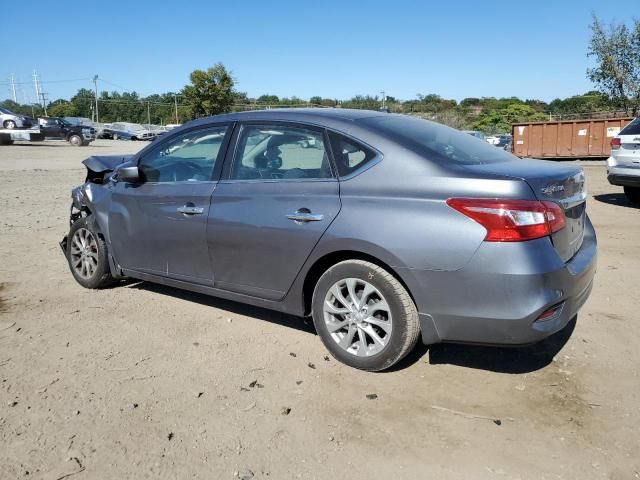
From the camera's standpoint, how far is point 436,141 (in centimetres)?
354

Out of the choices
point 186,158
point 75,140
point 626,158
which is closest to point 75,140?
point 75,140

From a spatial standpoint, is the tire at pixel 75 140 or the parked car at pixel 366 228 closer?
the parked car at pixel 366 228

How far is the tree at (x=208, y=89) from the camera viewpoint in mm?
61844

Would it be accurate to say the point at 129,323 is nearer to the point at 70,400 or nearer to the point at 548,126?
the point at 70,400

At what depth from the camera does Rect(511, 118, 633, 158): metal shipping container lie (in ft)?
69.4

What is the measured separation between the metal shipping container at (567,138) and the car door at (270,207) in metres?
20.3

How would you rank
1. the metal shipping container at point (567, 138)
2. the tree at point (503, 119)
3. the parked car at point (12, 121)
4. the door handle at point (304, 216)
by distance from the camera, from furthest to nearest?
the tree at point (503, 119) → the parked car at point (12, 121) → the metal shipping container at point (567, 138) → the door handle at point (304, 216)

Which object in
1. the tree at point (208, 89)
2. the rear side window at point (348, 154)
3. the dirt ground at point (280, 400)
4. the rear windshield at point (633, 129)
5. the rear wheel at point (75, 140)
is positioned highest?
the tree at point (208, 89)

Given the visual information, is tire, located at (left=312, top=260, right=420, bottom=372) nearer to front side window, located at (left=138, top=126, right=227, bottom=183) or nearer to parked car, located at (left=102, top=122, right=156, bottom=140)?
front side window, located at (left=138, top=126, right=227, bottom=183)

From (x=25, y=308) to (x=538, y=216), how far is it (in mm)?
4098

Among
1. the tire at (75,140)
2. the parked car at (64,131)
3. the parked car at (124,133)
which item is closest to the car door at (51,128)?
the parked car at (64,131)

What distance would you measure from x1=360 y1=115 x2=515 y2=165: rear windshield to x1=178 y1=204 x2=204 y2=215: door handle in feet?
4.43

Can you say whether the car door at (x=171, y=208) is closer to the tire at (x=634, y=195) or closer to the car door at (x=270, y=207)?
the car door at (x=270, y=207)

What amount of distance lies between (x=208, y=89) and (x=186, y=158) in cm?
6145
